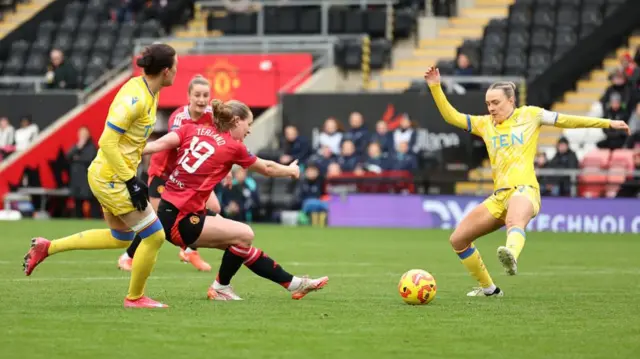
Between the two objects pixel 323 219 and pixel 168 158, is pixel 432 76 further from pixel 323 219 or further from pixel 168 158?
pixel 323 219

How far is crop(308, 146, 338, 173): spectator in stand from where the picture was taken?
2727 cm

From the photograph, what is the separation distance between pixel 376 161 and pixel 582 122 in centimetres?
1491

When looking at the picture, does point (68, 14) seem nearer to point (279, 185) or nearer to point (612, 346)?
point (279, 185)

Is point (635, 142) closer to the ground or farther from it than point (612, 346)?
closer to the ground

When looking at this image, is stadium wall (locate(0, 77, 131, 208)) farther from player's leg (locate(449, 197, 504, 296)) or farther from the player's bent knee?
the player's bent knee

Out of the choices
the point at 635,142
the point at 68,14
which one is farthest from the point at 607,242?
the point at 68,14

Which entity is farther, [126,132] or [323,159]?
[323,159]

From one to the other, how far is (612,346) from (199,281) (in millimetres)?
5956

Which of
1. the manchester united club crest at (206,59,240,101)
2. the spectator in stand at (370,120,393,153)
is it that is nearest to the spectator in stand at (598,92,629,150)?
the spectator in stand at (370,120,393,153)

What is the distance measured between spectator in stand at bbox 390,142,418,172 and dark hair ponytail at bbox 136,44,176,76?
1652cm

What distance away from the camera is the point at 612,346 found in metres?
8.24

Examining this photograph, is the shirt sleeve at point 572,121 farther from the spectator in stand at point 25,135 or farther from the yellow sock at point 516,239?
the spectator in stand at point 25,135

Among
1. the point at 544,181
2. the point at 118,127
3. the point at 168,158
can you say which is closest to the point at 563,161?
the point at 544,181

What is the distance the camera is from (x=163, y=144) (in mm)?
10609
